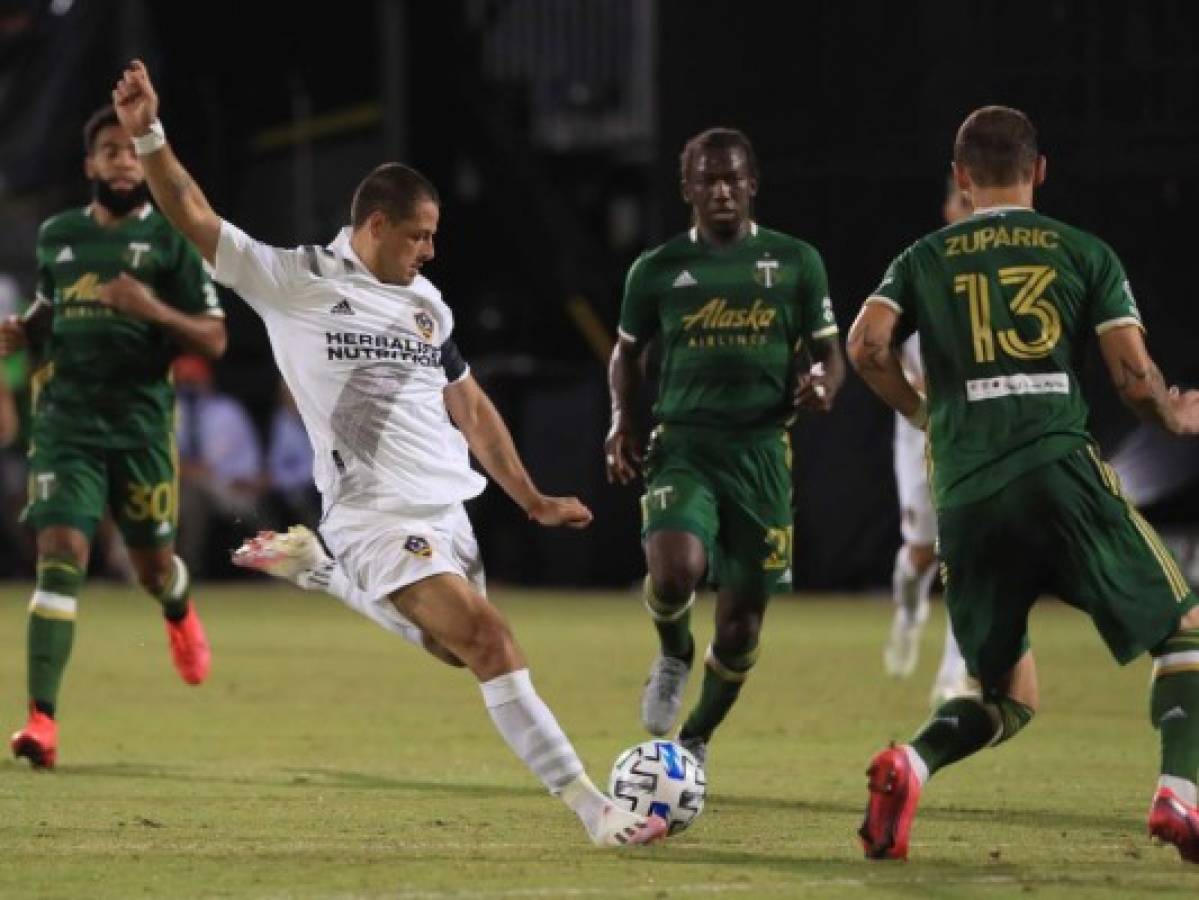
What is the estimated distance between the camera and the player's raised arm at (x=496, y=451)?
342 inches

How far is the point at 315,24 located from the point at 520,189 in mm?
2715

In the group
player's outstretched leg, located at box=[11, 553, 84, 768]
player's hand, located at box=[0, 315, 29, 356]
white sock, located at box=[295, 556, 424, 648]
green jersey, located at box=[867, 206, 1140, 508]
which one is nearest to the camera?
green jersey, located at box=[867, 206, 1140, 508]

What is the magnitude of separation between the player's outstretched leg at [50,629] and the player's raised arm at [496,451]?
9.47 feet

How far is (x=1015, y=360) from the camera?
7941 mm

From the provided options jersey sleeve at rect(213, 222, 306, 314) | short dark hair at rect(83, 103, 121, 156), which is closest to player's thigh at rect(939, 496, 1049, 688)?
jersey sleeve at rect(213, 222, 306, 314)

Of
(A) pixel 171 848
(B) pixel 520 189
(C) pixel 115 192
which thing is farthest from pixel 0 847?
(B) pixel 520 189

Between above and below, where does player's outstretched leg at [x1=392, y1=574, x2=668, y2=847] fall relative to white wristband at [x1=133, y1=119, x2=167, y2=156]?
below

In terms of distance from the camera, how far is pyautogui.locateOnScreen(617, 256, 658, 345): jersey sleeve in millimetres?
10914

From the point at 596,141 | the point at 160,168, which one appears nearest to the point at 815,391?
the point at 160,168

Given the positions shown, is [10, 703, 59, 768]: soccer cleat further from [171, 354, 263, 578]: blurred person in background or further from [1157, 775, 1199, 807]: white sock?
[171, 354, 263, 578]: blurred person in background

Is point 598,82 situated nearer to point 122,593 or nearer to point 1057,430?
point 122,593

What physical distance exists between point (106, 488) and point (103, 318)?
749 millimetres

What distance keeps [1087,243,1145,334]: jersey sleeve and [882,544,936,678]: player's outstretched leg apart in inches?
288

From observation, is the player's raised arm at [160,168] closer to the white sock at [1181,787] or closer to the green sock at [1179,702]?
the green sock at [1179,702]
